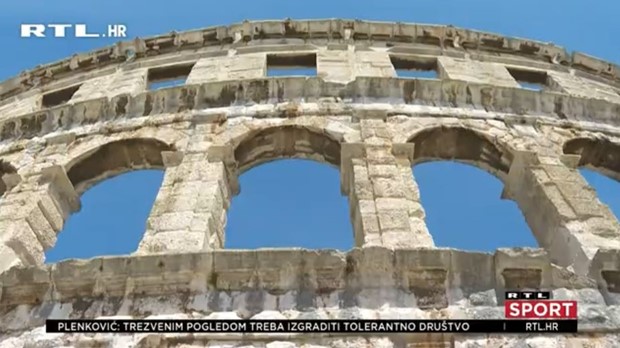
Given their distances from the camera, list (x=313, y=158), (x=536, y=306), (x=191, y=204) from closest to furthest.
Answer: (x=536, y=306)
(x=191, y=204)
(x=313, y=158)

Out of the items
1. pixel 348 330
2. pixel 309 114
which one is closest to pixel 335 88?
pixel 309 114

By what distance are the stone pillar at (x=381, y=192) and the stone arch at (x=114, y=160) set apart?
3.03 meters

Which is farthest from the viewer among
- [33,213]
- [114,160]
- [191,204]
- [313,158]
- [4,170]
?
[4,170]

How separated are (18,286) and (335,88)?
664cm

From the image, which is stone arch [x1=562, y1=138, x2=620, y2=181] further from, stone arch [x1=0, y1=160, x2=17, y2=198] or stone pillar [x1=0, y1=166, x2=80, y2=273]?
stone arch [x1=0, y1=160, x2=17, y2=198]

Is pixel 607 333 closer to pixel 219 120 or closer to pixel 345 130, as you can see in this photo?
pixel 345 130

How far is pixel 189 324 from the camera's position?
23.0ft

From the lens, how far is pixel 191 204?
9617 mm

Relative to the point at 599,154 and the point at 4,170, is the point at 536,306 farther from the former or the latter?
the point at 4,170

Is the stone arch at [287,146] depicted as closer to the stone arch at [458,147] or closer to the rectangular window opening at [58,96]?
the stone arch at [458,147]

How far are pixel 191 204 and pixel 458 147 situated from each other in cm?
454

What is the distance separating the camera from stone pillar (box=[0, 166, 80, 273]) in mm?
9422

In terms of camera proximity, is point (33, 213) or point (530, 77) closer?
point (33, 213)

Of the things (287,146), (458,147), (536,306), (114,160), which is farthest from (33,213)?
(536,306)
